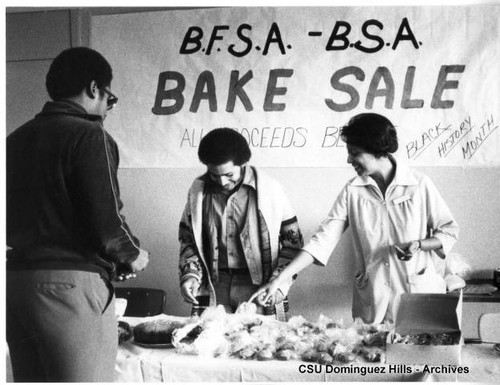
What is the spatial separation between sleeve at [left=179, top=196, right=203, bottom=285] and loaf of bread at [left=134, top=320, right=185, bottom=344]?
242mm

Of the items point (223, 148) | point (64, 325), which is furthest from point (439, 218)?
point (64, 325)

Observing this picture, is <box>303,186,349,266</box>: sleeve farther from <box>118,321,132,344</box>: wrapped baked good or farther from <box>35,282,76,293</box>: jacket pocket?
<box>35,282,76,293</box>: jacket pocket

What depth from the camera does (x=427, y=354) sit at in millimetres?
1211

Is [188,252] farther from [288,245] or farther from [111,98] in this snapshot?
[111,98]

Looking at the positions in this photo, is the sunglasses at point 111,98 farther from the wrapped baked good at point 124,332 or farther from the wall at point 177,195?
the wrapped baked good at point 124,332

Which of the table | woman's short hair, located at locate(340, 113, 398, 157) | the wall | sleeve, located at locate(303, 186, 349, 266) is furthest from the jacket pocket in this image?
woman's short hair, located at locate(340, 113, 398, 157)

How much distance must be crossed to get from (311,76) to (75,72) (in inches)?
24.9

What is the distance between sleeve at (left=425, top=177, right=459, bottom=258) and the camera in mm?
1532

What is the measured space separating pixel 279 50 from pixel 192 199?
0.49 m

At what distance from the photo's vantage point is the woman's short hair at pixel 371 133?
1.55 meters

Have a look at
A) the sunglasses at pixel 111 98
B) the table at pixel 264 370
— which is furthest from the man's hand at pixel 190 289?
the sunglasses at pixel 111 98

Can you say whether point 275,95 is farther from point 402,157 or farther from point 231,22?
point 402,157

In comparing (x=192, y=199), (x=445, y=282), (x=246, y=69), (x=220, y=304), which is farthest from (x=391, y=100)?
(x=220, y=304)

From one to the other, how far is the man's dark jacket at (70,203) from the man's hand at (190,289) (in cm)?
35
